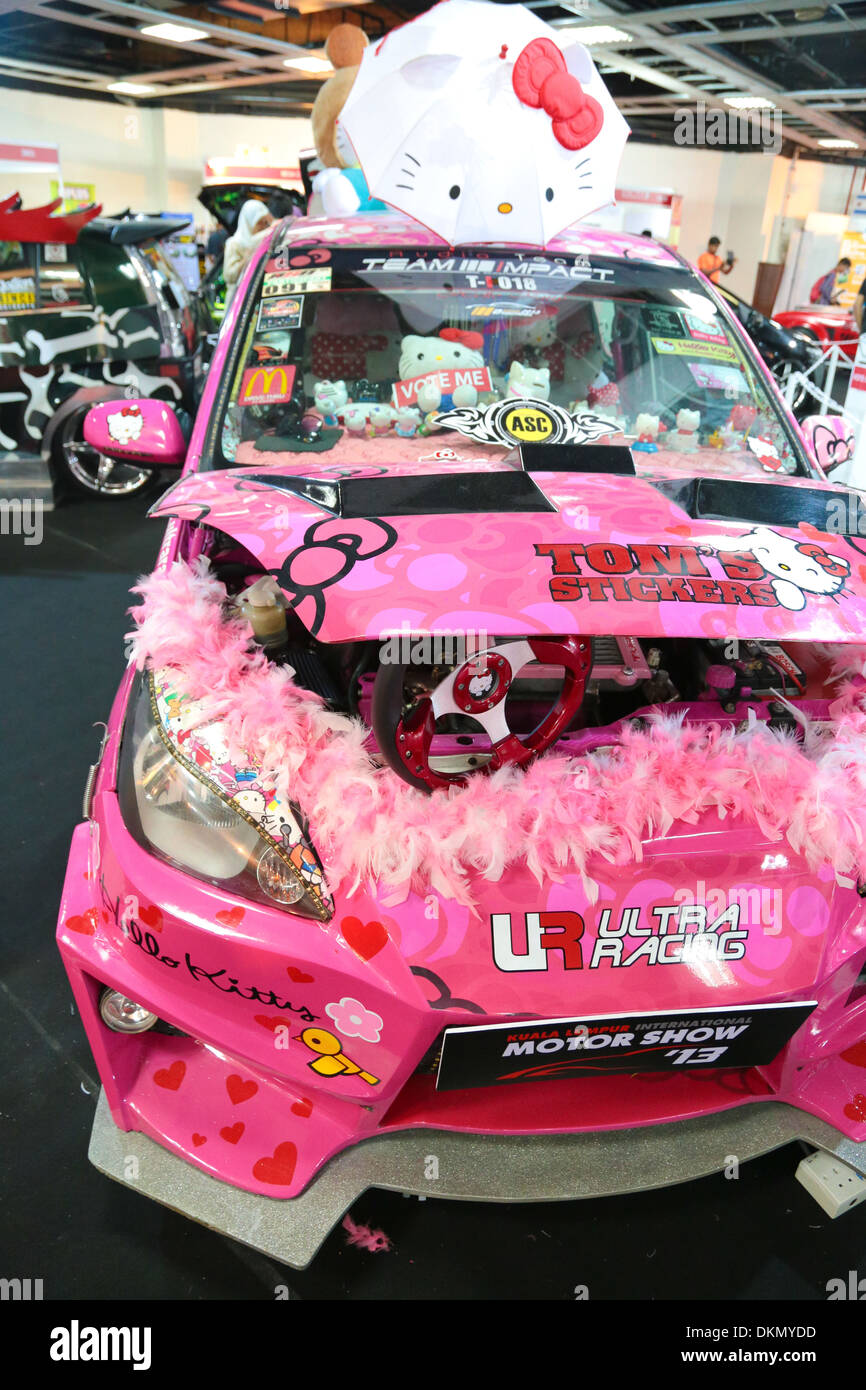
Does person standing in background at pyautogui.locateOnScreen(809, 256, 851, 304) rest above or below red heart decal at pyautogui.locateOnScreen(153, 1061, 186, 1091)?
above

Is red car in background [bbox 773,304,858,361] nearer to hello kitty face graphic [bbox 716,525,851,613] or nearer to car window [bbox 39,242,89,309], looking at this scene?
car window [bbox 39,242,89,309]

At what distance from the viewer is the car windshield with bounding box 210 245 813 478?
2260 millimetres

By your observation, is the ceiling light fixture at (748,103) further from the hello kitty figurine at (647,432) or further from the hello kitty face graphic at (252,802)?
the hello kitty face graphic at (252,802)

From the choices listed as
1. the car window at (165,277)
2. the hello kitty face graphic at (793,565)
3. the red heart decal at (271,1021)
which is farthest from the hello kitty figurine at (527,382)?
the car window at (165,277)

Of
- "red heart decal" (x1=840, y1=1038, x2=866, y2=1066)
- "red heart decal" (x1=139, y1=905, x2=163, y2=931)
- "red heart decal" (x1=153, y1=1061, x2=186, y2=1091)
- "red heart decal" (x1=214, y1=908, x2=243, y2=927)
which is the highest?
"red heart decal" (x1=214, y1=908, x2=243, y2=927)

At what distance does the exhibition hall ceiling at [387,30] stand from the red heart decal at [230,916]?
833cm

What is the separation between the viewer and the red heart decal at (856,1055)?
1658 mm

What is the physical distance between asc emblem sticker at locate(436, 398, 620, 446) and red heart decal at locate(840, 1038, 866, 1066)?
144cm

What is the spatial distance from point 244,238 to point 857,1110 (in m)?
6.87

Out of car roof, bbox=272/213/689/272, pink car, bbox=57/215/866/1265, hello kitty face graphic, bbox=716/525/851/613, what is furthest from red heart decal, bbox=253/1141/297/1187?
car roof, bbox=272/213/689/272

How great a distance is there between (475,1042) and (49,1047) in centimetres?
122

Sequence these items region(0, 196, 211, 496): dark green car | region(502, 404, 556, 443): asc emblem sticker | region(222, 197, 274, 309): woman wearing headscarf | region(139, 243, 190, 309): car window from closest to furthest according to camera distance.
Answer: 1. region(502, 404, 556, 443): asc emblem sticker
2. region(0, 196, 211, 496): dark green car
3. region(139, 243, 190, 309): car window
4. region(222, 197, 274, 309): woman wearing headscarf

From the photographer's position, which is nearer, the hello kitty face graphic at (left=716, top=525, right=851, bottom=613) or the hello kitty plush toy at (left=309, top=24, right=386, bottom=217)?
the hello kitty face graphic at (left=716, top=525, right=851, bottom=613)

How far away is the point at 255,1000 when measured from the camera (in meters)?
1.35
